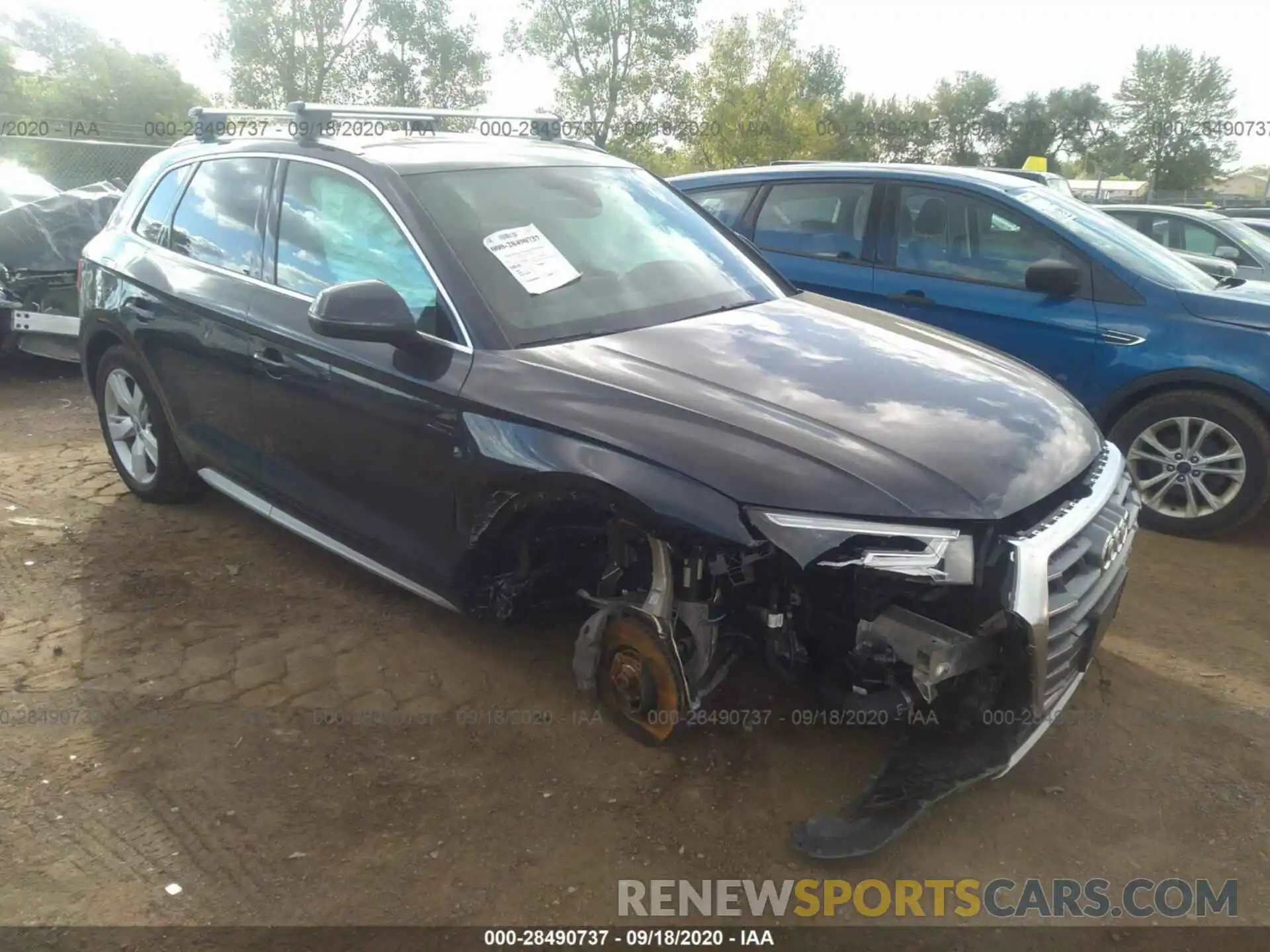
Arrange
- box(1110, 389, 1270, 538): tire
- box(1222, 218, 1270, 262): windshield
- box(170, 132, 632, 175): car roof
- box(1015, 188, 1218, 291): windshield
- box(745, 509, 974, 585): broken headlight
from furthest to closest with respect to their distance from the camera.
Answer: box(1222, 218, 1270, 262): windshield → box(1015, 188, 1218, 291): windshield → box(1110, 389, 1270, 538): tire → box(170, 132, 632, 175): car roof → box(745, 509, 974, 585): broken headlight

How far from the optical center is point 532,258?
3.14m

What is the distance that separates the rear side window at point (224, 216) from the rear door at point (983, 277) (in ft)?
10.5

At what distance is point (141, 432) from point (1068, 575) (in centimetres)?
423

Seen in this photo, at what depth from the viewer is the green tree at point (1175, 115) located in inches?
1503

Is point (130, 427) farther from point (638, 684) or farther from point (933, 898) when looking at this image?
point (933, 898)

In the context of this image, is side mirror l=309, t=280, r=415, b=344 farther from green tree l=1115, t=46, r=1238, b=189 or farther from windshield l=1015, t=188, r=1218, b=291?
green tree l=1115, t=46, r=1238, b=189

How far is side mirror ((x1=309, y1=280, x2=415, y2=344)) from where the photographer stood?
282 cm

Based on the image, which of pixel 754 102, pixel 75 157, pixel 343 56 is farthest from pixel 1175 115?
pixel 75 157

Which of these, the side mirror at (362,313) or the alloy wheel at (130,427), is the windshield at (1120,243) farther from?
the alloy wheel at (130,427)

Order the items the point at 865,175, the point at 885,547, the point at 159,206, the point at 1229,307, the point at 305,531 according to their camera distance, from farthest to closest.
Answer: the point at 865,175
the point at 1229,307
the point at 159,206
the point at 305,531
the point at 885,547

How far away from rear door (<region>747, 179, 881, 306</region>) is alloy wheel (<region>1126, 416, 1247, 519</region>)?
1584 millimetres

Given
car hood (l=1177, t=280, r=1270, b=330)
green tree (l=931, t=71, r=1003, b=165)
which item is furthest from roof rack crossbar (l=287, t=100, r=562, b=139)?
green tree (l=931, t=71, r=1003, b=165)

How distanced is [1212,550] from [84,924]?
4.70 metres

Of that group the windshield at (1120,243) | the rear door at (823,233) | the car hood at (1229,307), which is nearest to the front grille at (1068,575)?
the car hood at (1229,307)
